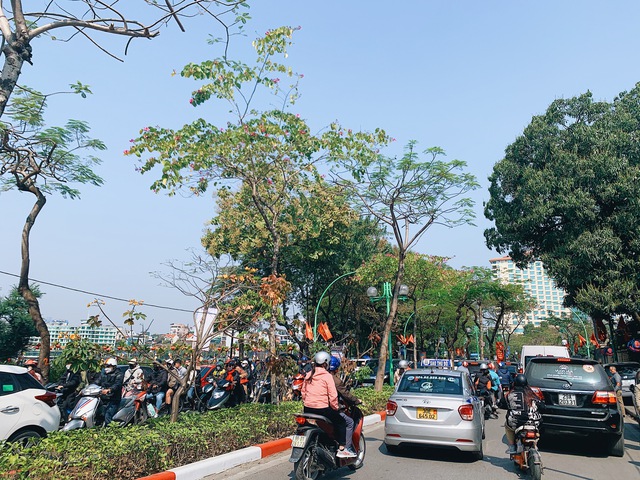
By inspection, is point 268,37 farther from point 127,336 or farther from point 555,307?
point 555,307

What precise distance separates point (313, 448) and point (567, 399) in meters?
4.97

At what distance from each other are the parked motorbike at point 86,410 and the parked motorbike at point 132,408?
1.51ft

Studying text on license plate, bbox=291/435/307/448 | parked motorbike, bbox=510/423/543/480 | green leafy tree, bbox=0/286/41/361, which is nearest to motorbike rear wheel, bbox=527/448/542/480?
parked motorbike, bbox=510/423/543/480

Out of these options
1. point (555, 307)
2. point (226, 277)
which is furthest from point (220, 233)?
point (555, 307)

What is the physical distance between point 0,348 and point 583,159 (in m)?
36.3

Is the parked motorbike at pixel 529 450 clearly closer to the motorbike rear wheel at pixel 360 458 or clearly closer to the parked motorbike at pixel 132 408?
the motorbike rear wheel at pixel 360 458

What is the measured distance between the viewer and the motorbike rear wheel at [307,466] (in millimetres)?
5781

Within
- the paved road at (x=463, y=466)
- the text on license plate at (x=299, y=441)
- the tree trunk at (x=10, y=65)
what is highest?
the tree trunk at (x=10, y=65)

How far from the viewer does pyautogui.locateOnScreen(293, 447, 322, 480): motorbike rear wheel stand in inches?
228

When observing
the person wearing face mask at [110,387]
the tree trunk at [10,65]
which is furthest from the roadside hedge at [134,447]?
the tree trunk at [10,65]

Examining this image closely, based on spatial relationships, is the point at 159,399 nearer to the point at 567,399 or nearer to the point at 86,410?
the point at 86,410

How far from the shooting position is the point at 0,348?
32812mm

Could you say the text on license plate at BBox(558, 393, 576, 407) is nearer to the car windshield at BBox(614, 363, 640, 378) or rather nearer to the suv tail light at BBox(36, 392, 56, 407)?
the suv tail light at BBox(36, 392, 56, 407)

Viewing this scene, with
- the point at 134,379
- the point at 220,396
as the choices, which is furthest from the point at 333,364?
the point at 134,379
